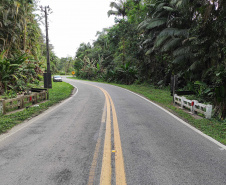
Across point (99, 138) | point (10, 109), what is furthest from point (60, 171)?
point (10, 109)

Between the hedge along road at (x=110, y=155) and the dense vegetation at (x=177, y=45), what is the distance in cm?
395

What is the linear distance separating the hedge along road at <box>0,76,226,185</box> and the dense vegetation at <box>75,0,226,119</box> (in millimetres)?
3948

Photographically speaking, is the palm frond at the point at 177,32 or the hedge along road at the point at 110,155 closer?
the hedge along road at the point at 110,155

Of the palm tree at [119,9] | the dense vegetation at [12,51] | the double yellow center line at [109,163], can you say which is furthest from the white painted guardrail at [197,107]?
the palm tree at [119,9]

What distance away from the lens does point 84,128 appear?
18.1 ft

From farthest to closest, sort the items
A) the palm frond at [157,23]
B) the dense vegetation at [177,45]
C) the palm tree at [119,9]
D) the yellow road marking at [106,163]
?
the palm tree at [119,9]
the palm frond at [157,23]
the dense vegetation at [177,45]
the yellow road marking at [106,163]

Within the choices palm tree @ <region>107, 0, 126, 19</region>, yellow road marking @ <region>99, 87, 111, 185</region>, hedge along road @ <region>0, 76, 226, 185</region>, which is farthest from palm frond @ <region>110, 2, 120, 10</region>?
yellow road marking @ <region>99, 87, 111, 185</region>

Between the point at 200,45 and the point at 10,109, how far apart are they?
37.4 ft

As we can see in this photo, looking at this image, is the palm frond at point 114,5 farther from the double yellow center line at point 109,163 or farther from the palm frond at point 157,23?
the double yellow center line at point 109,163

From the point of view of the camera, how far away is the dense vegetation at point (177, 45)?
332 inches

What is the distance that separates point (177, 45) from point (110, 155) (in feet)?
47.9

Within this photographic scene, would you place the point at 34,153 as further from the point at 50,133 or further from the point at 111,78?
the point at 111,78

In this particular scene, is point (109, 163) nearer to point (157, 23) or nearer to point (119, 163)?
point (119, 163)

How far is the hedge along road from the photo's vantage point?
9.43 ft
